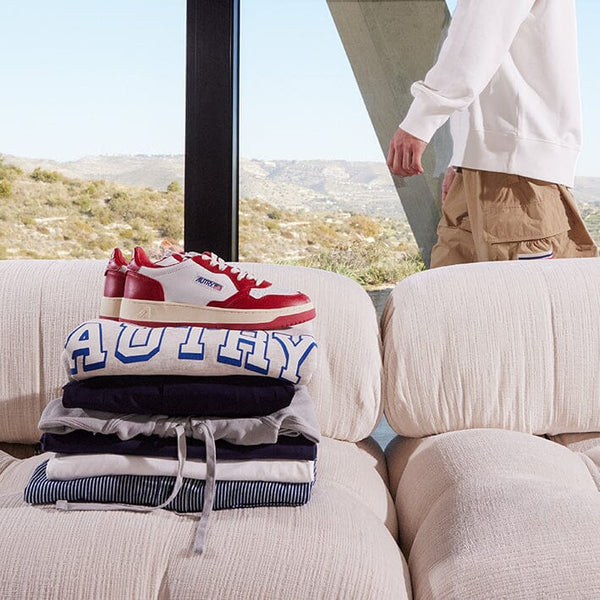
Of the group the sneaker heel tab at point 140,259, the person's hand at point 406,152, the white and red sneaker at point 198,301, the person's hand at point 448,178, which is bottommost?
the white and red sneaker at point 198,301

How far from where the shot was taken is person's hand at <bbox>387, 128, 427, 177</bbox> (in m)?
1.69

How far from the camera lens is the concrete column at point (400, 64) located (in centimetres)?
250

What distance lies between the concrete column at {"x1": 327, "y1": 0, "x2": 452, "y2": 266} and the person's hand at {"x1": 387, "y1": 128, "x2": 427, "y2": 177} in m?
0.88

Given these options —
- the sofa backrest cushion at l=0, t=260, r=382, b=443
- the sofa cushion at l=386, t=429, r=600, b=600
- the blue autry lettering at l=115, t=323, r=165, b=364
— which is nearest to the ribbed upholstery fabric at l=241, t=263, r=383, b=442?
the sofa backrest cushion at l=0, t=260, r=382, b=443

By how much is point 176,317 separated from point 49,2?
2.21m

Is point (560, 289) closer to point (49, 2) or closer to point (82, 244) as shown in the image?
point (82, 244)

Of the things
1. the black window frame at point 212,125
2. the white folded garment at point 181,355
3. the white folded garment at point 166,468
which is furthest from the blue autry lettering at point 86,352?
the black window frame at point 212,125

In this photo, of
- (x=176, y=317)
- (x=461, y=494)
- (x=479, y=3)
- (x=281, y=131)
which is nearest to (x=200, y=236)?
(x=281, y=131)

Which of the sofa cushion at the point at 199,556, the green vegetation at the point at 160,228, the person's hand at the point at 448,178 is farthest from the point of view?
the green vegetation at the point at 160,228

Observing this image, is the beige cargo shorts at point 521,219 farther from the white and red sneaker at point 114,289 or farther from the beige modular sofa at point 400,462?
the white and red sneaker at point 114,289

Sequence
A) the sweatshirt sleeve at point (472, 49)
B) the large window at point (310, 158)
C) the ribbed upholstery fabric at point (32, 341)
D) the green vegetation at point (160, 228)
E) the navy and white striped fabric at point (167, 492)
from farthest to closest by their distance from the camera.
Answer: the green vegetation at point (160, 228) < the large window at point (310, 158) < the sweatshirt sleeve at point (472, 49) < the ribbed upholstery fabric at point (32, 341) < the navy and white striped fabric at point (167, 492)

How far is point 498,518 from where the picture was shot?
0.92m

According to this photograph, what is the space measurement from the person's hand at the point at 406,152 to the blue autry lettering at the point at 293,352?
0.80 m

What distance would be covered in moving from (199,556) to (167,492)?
0.12m
